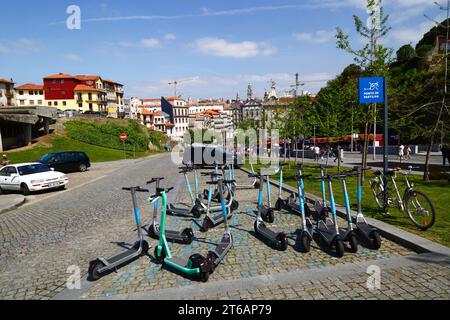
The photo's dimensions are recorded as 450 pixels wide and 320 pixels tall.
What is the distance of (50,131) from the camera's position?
45.0 metres

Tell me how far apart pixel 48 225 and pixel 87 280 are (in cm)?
448

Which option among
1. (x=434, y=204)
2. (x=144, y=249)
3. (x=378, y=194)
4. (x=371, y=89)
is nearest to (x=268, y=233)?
(x=144, y=249)

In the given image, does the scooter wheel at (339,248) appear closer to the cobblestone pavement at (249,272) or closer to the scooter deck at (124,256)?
the cobblestone pavement at (249,272)

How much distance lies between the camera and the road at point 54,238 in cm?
490

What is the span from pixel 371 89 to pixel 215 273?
749cm

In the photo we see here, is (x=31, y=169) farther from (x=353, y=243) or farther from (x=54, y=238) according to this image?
(x=353, y=243)

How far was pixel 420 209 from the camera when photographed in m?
6.31

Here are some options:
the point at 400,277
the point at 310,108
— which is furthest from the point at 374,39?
the point at 400,277

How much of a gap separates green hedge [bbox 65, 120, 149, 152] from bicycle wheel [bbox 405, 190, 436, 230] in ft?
147

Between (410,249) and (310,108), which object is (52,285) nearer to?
(410,249)

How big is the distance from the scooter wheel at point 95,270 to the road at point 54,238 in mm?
456

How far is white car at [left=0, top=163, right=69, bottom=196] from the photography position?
13961mm

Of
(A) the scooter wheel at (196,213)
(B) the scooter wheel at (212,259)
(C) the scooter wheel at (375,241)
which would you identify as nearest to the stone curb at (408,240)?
(C) the scooter wheel at (375,241)
